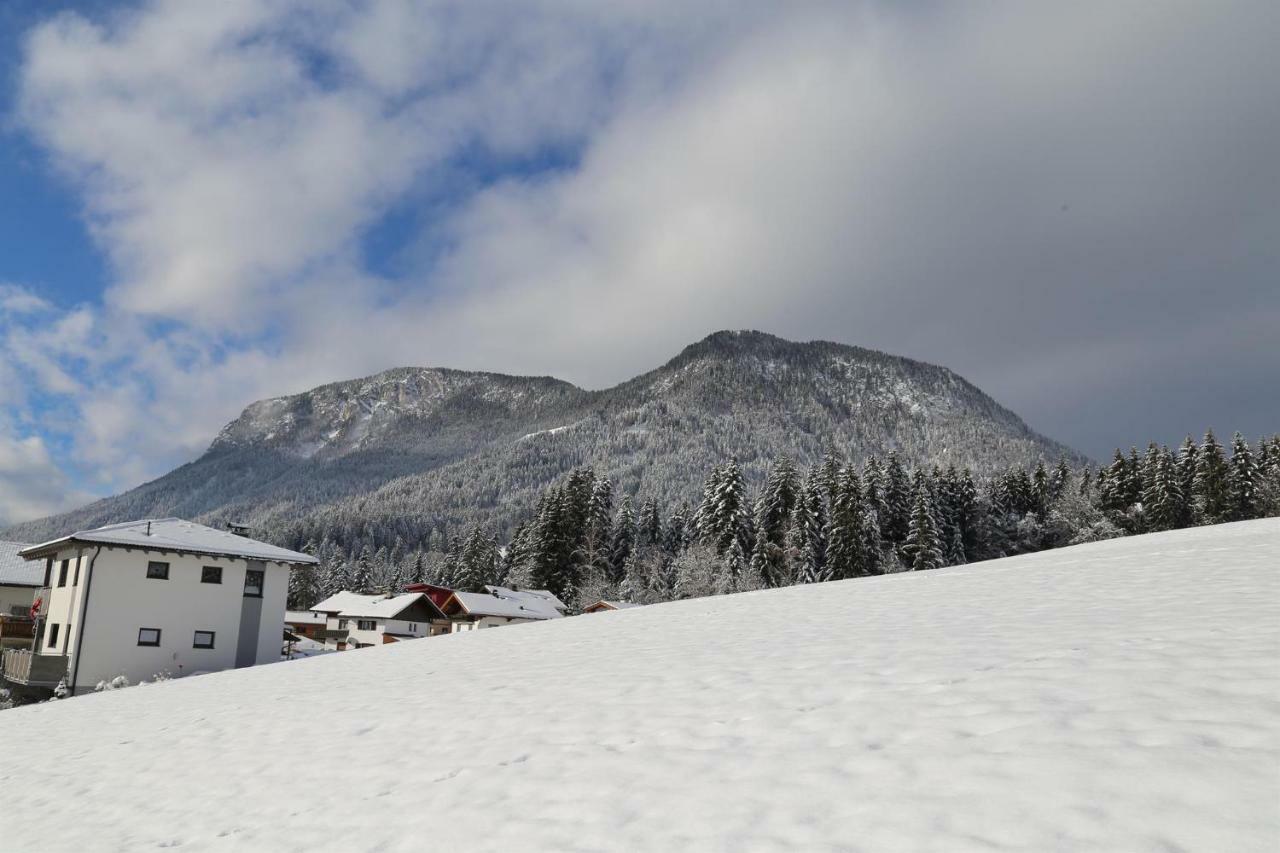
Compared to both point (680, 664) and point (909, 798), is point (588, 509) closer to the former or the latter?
point (680, 664)

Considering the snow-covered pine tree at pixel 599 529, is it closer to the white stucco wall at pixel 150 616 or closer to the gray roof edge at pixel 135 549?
the gray roof edge at pixel 135 549

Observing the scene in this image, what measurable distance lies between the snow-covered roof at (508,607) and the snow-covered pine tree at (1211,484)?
58.7 meters

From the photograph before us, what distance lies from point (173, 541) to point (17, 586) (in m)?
19.5

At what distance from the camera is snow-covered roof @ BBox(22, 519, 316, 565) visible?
100 feet

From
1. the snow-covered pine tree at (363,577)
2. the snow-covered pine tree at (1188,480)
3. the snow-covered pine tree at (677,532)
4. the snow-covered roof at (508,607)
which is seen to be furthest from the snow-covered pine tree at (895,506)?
the snow-covered pine tree at (363,577)

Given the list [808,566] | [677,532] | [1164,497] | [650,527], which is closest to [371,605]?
[650,527]

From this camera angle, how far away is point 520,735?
7855mm

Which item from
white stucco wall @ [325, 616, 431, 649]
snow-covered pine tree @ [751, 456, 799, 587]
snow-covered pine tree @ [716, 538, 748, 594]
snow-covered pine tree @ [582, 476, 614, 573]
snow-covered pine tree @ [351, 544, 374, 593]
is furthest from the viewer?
snow-covered pine tree @ [351, 544, 374, 593]

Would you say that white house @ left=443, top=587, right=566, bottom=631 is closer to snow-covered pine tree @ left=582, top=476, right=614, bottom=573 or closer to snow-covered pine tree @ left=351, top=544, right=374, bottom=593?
snow-covered pine tree @ left=582, top=476, right=614, bottom=573

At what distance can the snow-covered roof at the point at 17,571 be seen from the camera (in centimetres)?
4300

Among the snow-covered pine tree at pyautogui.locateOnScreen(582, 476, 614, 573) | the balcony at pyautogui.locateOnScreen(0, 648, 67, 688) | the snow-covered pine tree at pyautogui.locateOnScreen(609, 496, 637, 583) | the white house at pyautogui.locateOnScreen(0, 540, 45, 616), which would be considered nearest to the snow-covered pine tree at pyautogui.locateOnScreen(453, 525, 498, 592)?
the snow-covered pine tree at pyautogui.locateOnScreen(582, 476, 614, 573)

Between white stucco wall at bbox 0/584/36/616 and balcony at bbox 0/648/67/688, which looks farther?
white stucco wall at bbox 0/584/36/616

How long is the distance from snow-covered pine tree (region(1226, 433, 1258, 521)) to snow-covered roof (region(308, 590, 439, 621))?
73.1 meters

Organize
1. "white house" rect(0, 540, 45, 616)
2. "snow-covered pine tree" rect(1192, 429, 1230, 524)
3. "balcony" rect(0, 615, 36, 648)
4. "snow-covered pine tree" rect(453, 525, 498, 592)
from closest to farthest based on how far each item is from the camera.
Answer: "balcony" rect(0, 615, 36, 648) → "white house" rect(0, 540, 45, 616) → "snow-covered pine tree" rect(1192, 429, 1230, 524) → "snow-covered pine tree" rect(453, 525, 498, 592)
